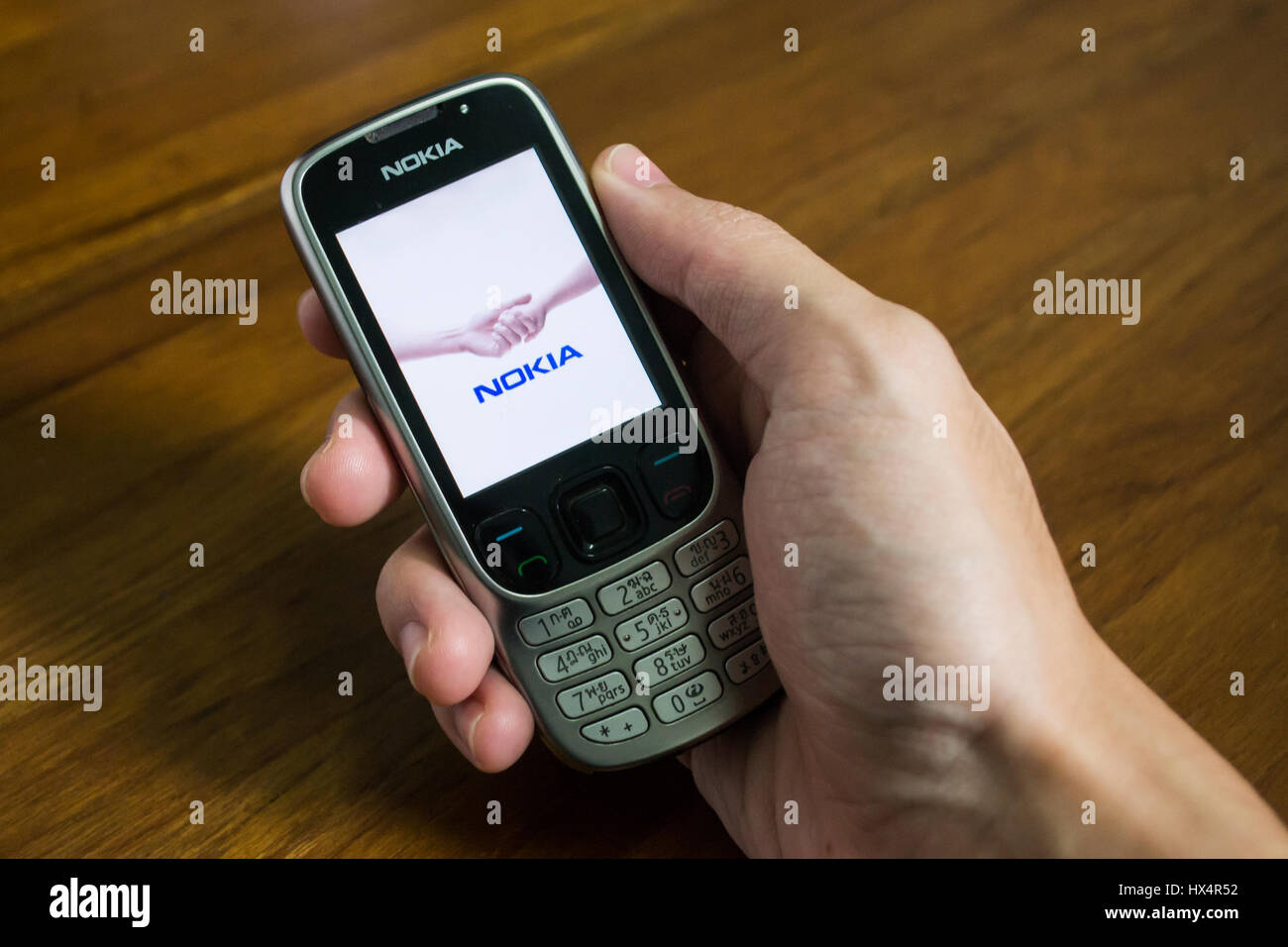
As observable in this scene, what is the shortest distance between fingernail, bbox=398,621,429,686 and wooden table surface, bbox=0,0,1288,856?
3 cm

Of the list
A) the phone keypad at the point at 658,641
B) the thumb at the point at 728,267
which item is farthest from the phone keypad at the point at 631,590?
the thumb at the point at 728,267

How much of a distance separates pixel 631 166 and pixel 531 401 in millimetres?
132

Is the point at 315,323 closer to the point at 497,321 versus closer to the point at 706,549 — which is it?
the point at 497,321

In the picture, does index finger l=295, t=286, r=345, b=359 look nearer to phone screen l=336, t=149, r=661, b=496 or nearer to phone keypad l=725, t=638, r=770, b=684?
phone screen l=336, t=149, r=661, b=496

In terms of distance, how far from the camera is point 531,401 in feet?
1.89

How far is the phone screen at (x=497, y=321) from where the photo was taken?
569 mm

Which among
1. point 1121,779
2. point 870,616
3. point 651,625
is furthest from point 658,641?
point 1121,779

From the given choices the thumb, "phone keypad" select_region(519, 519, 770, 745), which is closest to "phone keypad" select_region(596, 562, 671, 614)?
"phone keypad" select_region(519, 519, 770, 745)

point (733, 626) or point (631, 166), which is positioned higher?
point (631, 166)

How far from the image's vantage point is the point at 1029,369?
66cm

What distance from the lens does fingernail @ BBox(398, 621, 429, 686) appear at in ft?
1.74
